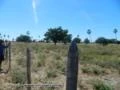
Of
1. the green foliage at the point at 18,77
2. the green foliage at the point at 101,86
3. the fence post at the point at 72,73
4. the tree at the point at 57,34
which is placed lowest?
the green foliage at the point at 101,86

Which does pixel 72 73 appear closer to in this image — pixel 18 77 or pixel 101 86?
pixel 101 86

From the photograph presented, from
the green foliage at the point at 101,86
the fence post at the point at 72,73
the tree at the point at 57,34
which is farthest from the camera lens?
the tree at the point at 57,34

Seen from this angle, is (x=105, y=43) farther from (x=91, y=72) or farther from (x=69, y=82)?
(x=69, y=82)

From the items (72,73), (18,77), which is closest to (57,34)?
(18,77)

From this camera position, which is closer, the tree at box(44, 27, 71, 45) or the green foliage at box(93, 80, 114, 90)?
the green foliage at box(93, 80, 114, 90)

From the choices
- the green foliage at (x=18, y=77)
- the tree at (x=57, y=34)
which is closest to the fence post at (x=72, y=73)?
the green foliage at (x=18, y=77)

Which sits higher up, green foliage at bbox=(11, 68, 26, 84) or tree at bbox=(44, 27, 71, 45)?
tree at bbox=(44, 27, 71, 45)

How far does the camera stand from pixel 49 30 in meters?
97.8

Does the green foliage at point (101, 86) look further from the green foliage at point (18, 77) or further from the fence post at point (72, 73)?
the fence post at point (72, 73)

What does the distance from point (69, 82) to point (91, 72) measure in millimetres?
14150

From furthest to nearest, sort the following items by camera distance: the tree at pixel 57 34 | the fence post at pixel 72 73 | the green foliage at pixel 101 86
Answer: the tree at pixel 57 34
the green foliage at pixel 101 86
the fence post at pixel 72 73

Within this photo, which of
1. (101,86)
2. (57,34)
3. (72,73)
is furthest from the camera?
(57,34)

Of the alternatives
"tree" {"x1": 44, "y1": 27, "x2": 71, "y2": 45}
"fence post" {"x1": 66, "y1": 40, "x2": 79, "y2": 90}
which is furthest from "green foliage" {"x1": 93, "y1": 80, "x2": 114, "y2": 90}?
"tree" {"x1": 44, "y1": 27, "x2": 71, "y2": 45}

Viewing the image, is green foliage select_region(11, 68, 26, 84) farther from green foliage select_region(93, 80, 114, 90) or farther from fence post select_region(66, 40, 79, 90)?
Answer: fence post select_region(66, 40, 79, 90)
